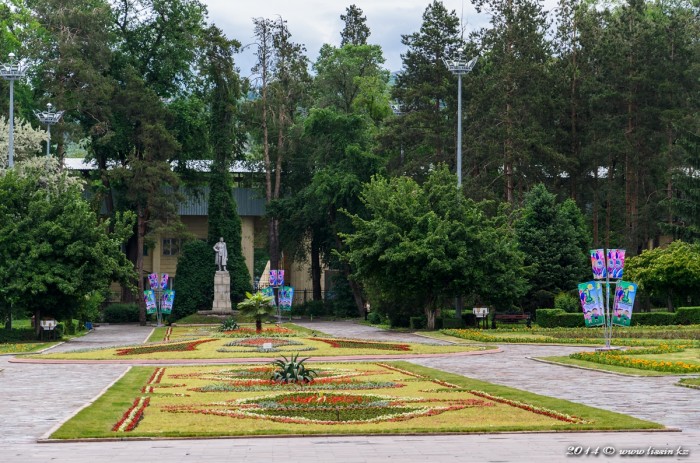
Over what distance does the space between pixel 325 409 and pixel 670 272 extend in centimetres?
3746

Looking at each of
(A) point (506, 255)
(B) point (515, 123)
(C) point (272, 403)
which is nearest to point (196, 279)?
(B) point (515, 123)

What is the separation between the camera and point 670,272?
51.2 meters

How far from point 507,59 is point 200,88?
25188 mm

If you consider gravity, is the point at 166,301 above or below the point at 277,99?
below

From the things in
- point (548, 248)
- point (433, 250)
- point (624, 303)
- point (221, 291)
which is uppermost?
point (548, 248)

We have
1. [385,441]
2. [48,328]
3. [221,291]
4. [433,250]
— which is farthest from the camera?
[221,291]

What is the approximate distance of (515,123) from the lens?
62594 mm

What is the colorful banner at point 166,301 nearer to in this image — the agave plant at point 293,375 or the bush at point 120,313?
the bush at point 120,313

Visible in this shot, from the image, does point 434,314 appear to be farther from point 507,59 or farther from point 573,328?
point 507,59

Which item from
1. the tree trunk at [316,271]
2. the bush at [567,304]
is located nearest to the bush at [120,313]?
the tree trunk at [316,271]

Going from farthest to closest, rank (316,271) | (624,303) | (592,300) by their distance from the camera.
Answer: (316,271), (624,303), (592,300)

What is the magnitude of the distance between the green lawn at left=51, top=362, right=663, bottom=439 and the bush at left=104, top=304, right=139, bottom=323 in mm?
46331

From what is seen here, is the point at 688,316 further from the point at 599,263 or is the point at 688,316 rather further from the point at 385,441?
the point at 385,441

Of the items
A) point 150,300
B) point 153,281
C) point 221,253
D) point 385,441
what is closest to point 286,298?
point 150,300
